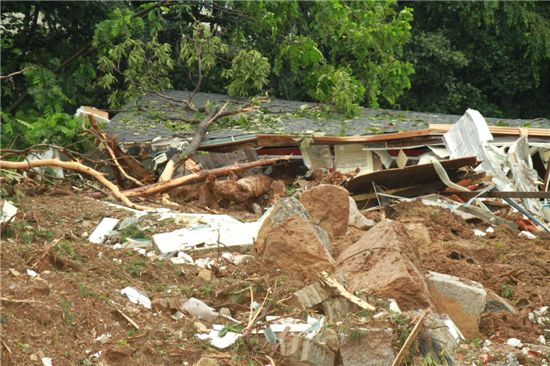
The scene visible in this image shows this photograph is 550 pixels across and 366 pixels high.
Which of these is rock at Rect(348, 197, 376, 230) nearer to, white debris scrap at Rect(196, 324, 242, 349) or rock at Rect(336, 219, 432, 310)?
rock at Rect(336, 219, 432, 310)

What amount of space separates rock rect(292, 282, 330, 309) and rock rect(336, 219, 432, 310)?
0.27 metres

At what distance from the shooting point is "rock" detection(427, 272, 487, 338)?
6098 mm

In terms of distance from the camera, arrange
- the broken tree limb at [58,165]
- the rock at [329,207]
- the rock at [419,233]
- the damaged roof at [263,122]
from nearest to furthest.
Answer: the rock at [329,207]
the rock at [419,233]
the broken tree limb at [58,165]
the damaged roof at [263,122]

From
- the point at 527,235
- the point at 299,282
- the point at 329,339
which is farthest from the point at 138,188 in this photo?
the point at 329,339

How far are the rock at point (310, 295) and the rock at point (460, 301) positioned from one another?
0.82 meters

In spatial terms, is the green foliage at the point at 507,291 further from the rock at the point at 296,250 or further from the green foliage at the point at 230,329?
the green foliage at the point at 230,329

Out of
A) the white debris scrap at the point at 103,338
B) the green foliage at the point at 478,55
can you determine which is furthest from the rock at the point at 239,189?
the green foliage at the point at 478,55

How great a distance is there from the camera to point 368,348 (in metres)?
5.12

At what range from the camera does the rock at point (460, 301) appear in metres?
6.10

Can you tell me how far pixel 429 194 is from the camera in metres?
10.3

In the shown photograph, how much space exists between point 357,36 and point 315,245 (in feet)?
37.5

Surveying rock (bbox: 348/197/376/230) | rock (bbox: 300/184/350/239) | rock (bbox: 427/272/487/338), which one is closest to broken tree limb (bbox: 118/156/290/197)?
rock (bbox: 348/197/376/230)

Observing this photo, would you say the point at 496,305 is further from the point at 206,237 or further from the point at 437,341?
the point at 206,237

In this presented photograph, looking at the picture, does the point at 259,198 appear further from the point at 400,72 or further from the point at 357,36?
the point at 400,72
